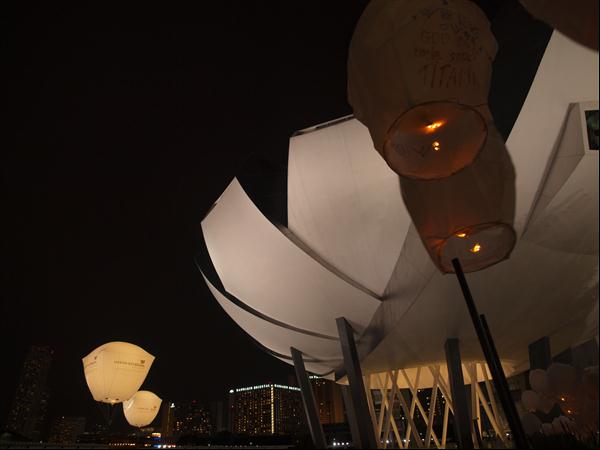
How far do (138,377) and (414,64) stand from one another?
2498cm

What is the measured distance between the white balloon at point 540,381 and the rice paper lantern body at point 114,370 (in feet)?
68.4

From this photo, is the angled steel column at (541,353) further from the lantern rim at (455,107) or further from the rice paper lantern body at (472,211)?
the lantern rim at (455,107)

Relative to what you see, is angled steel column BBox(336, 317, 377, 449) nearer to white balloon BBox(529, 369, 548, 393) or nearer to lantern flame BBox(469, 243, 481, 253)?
white balloon BBox(529, 369, 548, 393)

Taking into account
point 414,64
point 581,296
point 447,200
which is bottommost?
point 581,296

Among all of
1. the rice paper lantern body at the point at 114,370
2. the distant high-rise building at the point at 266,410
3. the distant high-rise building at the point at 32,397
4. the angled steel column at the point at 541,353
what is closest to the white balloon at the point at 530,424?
the angled steel column at the point at 541,353

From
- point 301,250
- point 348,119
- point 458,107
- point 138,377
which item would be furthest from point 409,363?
point 138,377

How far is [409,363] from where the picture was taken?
1592 cm

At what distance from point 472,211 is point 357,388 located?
8.18 m

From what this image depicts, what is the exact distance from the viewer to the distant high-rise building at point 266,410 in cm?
6525

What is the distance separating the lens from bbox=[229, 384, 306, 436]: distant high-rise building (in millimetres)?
65250

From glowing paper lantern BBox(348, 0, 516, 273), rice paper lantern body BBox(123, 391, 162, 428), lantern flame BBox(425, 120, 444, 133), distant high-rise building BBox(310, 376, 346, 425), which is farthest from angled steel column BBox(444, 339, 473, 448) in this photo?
distant high-rise building BBox(310, 376, 346, 425)

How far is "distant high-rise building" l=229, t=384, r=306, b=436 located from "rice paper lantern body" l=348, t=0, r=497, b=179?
65949mm

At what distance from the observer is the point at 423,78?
4.41 m

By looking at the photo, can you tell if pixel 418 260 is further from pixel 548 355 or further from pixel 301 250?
pixel 548 355
